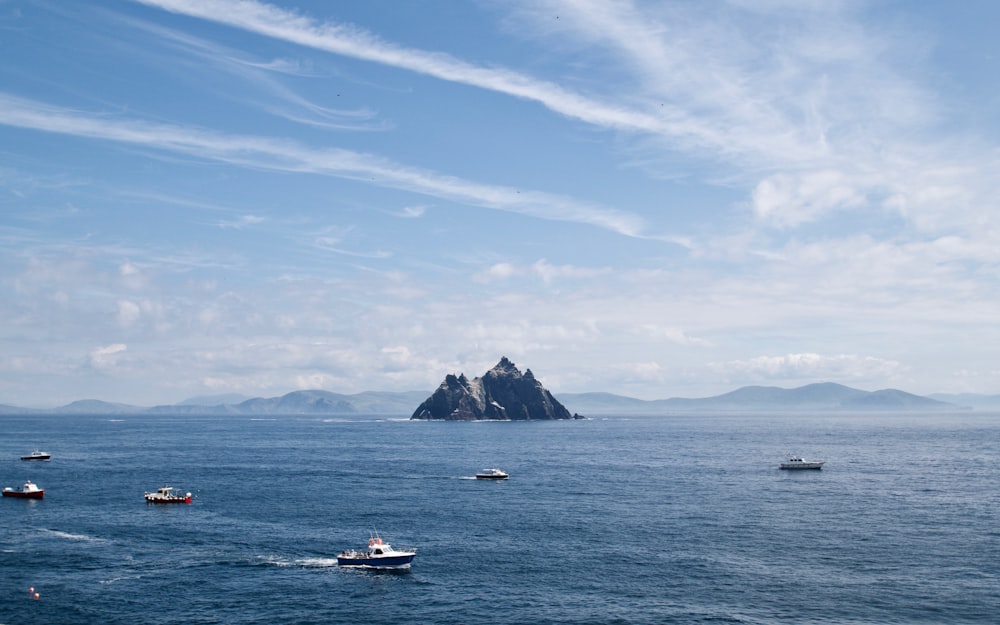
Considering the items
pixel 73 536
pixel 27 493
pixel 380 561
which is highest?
pixel 27 493

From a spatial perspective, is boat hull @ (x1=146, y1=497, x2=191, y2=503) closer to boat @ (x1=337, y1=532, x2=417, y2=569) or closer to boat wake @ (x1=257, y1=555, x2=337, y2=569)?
boat wake @ (x1=257, y1=555, x2=337, y2=569)

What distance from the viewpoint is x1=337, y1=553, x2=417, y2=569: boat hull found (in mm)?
91625

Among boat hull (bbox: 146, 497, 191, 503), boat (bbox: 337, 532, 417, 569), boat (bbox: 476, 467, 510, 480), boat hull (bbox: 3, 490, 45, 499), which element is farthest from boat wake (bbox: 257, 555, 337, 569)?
boat (bbox: 476, 467, 510, 480)

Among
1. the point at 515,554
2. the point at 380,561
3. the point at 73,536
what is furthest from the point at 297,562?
the point at 73,536

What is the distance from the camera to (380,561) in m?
91.7

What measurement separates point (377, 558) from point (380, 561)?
570 mm

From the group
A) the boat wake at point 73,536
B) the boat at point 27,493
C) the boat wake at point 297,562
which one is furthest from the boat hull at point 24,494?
the boat wake at point 297,562

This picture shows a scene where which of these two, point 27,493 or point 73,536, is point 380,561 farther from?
point 27,493

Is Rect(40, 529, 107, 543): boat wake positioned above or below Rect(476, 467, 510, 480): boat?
below

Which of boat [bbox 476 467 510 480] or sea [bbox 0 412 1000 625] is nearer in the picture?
sea [bbox 0 412 1000 625]

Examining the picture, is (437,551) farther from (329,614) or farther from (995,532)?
(995,532)

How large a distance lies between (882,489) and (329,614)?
125603 mm

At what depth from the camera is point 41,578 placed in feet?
286

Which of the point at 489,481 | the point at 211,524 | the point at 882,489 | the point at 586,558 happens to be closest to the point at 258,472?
the point at 489,481
